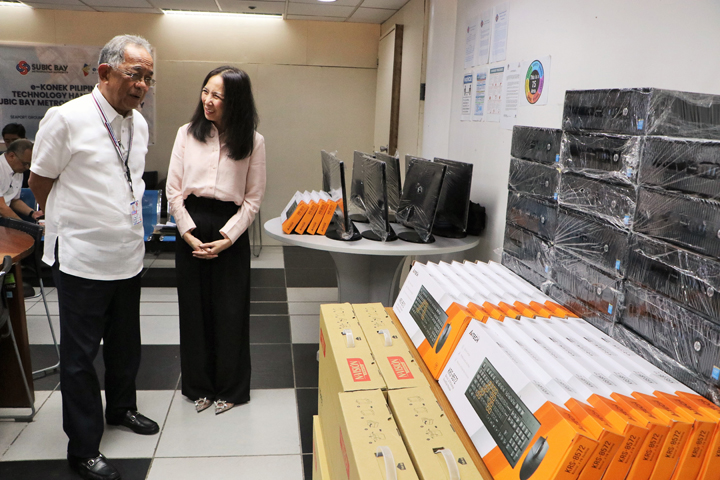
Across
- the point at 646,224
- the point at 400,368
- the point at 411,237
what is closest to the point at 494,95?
the point at 411,237

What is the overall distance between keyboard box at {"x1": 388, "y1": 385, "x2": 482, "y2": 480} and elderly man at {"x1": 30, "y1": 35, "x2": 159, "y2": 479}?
1442 millimetres

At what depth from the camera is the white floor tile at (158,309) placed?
4.28 meters

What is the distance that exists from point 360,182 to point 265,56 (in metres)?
4.09

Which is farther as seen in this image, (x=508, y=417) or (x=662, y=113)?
(x=662, y=113)

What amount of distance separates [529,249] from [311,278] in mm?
4002

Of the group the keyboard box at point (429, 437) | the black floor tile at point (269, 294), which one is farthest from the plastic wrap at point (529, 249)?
the black floor tile at point (269, 294)

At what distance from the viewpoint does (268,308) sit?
454cm

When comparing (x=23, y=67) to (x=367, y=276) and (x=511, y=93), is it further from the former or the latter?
(x=511, y=93)

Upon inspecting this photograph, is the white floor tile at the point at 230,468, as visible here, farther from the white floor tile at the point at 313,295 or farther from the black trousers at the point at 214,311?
the white floor tile at the point at 313,295

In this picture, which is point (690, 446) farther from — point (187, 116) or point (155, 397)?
point (187, 116)

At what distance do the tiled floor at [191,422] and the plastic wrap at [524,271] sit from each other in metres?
1.28

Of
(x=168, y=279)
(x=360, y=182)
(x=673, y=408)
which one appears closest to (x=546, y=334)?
(x=673, y=408)

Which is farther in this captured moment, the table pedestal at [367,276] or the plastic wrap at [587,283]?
the table pedestal at [367,276]

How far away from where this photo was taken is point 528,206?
176 centimetres
